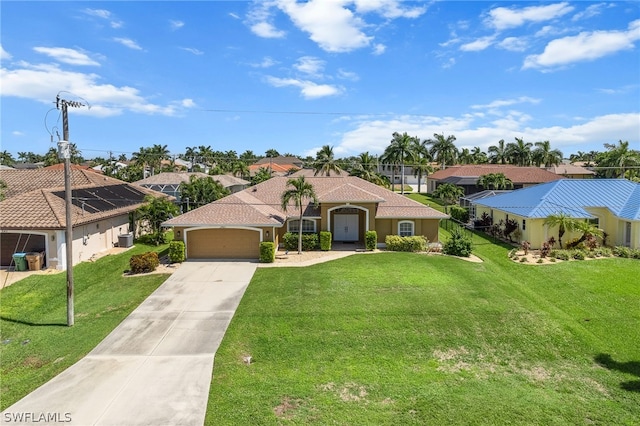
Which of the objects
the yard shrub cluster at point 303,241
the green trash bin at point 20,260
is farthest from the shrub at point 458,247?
the green trash bin at point 20,260

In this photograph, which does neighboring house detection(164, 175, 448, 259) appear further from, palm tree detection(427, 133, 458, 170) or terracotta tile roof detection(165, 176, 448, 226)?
palm tree detection(427, 133, 458, 170)

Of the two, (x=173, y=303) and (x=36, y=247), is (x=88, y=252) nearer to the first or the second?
(x=36, y=247)

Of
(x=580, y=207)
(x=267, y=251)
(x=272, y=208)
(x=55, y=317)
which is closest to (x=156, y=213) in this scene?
(x=272, y=208)

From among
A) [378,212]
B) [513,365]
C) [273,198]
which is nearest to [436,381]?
[513,365]

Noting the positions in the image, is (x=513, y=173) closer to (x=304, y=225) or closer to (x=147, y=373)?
(x=304, y=225)

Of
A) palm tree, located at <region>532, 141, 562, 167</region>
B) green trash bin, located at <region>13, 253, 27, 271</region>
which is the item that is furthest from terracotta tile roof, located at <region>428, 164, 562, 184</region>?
green trash bin, located at <region>13, 253, 27, 271</region>

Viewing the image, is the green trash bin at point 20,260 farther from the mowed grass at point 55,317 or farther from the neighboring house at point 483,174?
the neighboring house at point 483,174
